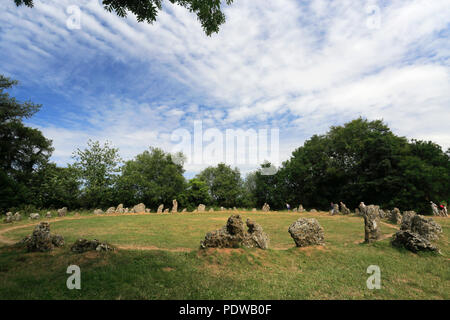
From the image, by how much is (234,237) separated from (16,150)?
4048 cm

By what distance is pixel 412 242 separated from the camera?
9039 millimetres

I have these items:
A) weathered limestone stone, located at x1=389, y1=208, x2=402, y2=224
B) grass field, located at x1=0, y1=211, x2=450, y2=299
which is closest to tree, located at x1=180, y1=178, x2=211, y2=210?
weathered limestone stone, located at x1=389, y1=208, x2=402, y2=224

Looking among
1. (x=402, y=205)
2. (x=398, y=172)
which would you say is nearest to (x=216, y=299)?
(x=402, y=205)

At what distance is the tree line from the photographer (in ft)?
86.7

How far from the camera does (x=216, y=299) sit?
15.0ft

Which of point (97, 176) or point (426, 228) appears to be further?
point (97, 176)

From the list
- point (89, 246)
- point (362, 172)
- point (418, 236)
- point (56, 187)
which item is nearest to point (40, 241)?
point (89, 246)

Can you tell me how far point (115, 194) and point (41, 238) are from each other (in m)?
32.2

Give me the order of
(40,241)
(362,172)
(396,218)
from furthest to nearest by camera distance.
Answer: (362,172) < (396,218) < (40,241)

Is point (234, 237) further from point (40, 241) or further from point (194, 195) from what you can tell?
point (194, 195)
